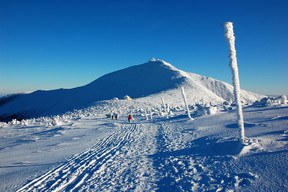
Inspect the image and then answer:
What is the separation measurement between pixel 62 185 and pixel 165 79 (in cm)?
8753

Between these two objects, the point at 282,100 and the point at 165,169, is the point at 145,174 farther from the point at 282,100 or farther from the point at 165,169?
the point at 282,100

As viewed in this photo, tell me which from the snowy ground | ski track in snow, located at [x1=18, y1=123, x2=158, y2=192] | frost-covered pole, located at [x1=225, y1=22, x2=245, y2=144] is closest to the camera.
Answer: the snowy ground

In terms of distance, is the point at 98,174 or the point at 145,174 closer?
the point at 145,174

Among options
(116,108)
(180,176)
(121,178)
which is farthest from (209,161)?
(116,108)

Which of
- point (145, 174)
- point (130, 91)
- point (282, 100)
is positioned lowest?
point (145, 174)

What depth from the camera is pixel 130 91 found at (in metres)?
86.6

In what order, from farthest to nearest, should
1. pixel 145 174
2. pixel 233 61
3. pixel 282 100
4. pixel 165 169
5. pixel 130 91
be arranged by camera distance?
pixel 130 91 < pixel 282 100 < pixel 233 61 < pixel 165 169 < pixel 145 174

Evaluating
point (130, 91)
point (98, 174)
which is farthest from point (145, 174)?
point (130, 91)

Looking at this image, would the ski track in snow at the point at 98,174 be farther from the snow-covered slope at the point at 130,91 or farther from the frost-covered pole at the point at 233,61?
the snow-covered slope at the point at 130,91

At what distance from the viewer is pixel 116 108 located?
47062 millimetres

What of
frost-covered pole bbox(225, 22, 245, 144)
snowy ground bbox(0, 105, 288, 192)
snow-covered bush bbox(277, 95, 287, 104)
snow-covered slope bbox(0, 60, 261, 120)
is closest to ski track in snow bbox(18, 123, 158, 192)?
snowy ground bbox(0, 105, 288, 192)

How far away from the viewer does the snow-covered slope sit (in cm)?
7644

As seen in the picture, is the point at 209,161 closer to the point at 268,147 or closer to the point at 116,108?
the point at 268,147

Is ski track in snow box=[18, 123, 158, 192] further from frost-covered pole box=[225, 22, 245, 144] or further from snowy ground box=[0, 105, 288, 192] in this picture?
frost-covered pole box=[225, 22, 245, 144]
